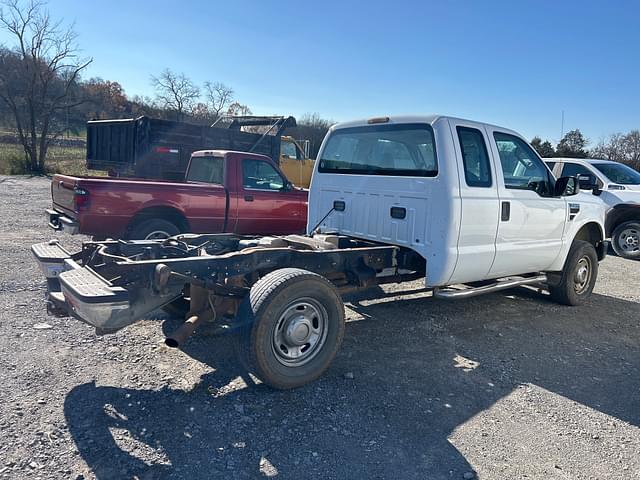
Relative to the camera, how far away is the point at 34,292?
561cm

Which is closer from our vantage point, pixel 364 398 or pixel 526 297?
pixel 364 398

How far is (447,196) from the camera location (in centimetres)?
448

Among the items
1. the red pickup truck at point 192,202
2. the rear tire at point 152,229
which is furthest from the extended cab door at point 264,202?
the rear tire at point 152,229

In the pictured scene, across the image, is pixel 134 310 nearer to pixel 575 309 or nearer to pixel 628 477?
pixel 628 477

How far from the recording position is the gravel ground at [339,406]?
284cm

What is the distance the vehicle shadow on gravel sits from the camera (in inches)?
112

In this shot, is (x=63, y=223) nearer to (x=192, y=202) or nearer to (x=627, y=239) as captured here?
(x=192, y=202)

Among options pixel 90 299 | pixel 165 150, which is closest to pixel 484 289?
pixel 90 299

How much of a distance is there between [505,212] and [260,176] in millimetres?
4491

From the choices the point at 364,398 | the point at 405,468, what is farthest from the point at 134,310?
the point at 405,468

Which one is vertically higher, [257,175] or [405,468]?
[257,175]

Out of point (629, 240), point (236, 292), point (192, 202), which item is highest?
point (192, 202)

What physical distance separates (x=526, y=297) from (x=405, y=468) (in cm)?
479


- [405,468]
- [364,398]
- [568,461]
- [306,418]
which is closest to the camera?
[405,468]
